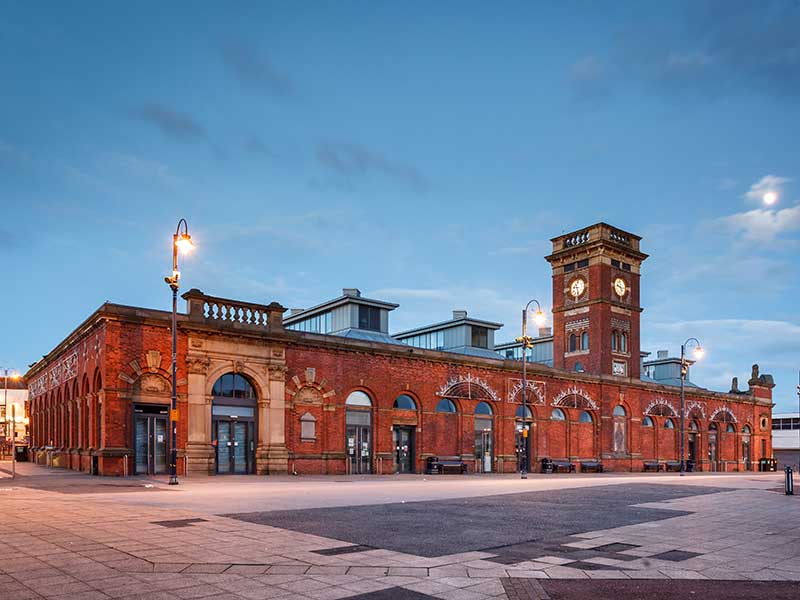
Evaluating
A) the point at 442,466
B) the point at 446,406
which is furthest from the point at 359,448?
the point at 446,406

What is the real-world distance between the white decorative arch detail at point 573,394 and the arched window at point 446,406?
964 centimetres

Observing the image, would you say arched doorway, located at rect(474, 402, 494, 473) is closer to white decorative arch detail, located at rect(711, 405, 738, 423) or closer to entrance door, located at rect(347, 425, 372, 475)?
entrance door, located at rect(347, 425, 372, 475)

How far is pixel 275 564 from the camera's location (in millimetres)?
9828

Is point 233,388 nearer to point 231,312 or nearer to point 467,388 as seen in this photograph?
point 231,312

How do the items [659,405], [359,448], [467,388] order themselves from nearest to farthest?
[359,448] < [467,388] < [659,405]

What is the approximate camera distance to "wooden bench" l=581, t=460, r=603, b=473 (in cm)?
5112

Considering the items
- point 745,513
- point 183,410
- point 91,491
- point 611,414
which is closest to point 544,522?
point 745,513

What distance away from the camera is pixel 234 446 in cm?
3344

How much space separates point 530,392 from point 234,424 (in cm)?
2154

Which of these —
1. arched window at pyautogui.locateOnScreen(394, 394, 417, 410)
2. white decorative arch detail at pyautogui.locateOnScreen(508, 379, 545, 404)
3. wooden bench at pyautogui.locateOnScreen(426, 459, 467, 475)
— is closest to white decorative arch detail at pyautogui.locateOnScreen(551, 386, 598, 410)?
white decorative arch detail at pyautogui.locateOnScreen(508, 379, 545, 404)

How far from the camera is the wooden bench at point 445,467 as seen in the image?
4038cm

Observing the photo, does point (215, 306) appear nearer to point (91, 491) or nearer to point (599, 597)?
point (91, 491)

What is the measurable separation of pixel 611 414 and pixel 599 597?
48623 millimetres

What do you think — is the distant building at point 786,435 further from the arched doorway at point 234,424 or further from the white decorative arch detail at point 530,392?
the arched doorway at point 234,424
